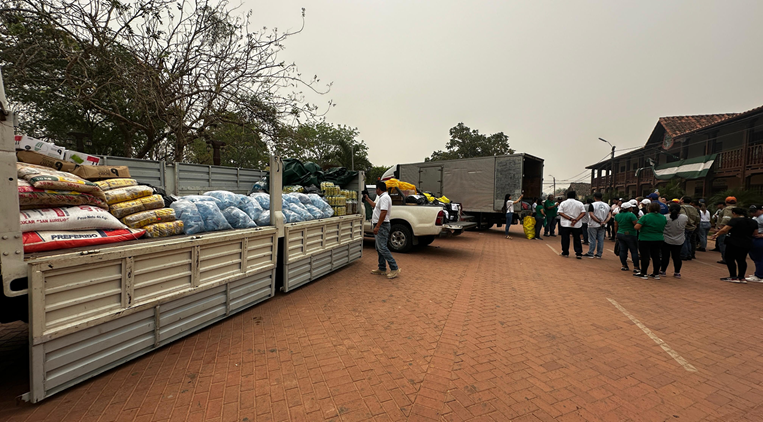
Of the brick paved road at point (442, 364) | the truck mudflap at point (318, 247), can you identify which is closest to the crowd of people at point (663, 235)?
the brick paved road at point (442, 364)

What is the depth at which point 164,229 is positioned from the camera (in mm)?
3158

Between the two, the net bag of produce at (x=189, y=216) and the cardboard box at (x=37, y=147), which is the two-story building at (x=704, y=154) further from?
the cardboard box at (x=37, y=147)

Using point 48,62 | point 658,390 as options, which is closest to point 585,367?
point 658,390

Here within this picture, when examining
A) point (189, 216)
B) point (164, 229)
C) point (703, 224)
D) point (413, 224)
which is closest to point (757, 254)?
point (703, 224)

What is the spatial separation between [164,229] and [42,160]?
1180mm

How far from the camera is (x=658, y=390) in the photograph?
254cm

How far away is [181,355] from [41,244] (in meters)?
1.41

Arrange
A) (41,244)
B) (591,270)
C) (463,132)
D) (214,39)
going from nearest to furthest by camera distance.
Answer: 1. (41,244)
2. (591,270)
3. (214,39)
4. (463,132)

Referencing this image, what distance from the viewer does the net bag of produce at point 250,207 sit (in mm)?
4129

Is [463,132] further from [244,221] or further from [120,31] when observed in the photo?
[244,221]

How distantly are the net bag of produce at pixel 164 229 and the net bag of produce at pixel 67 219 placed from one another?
27 cm

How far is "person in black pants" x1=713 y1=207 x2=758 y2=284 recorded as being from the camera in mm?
5891

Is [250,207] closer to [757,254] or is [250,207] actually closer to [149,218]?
[149,218]

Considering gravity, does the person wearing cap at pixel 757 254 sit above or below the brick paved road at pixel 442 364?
above
